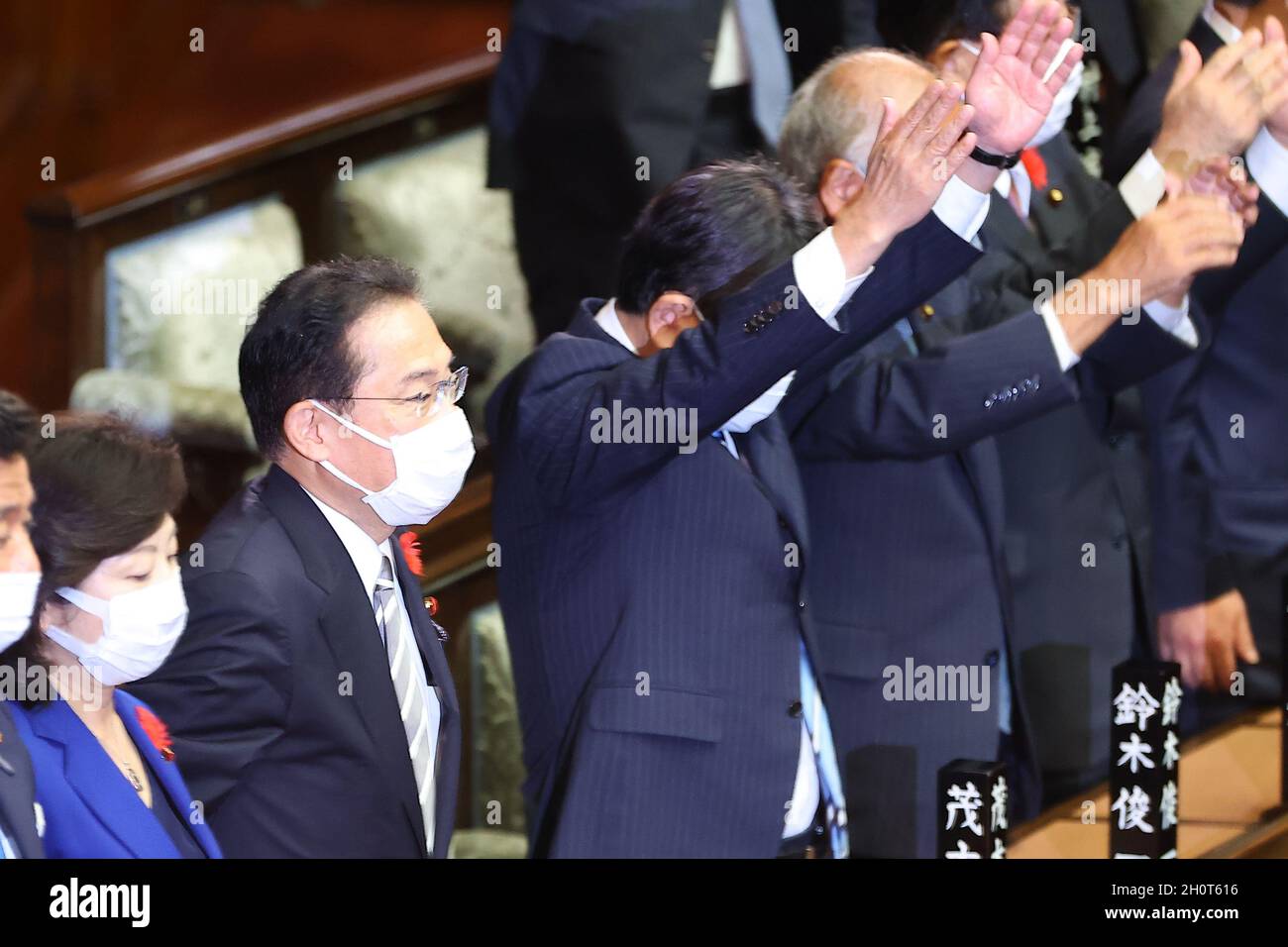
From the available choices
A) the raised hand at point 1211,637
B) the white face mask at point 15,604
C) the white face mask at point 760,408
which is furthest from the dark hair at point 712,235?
the raised hand at point 1211,637

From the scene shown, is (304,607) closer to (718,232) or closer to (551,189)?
(718,232)

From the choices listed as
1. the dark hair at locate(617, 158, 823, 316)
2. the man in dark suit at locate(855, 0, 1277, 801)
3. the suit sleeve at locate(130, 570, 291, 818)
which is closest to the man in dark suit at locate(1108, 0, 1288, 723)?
A: the man in dark suit at locate(855, 0, 1277, 801)

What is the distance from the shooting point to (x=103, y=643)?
177 cm

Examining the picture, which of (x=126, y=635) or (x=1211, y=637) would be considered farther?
(x=1211, y=637)

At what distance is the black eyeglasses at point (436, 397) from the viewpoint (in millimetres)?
1996

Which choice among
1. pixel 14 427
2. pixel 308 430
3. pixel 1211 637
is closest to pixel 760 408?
pixel 308 430

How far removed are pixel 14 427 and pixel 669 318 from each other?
0.78m

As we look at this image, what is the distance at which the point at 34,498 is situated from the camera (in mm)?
1747

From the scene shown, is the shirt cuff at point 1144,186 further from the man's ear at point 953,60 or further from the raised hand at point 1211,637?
the raised hand at point 1211,637

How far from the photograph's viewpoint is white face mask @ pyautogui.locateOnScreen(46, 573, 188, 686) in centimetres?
177

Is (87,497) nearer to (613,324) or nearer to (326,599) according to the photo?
(326,599)

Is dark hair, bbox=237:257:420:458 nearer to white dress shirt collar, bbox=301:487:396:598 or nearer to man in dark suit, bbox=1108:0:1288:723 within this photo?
white dress shirt collar, bbox=301:487:396:598

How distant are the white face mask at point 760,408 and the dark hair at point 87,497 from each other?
0.65 m

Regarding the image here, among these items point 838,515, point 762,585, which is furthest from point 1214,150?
point 762,585
